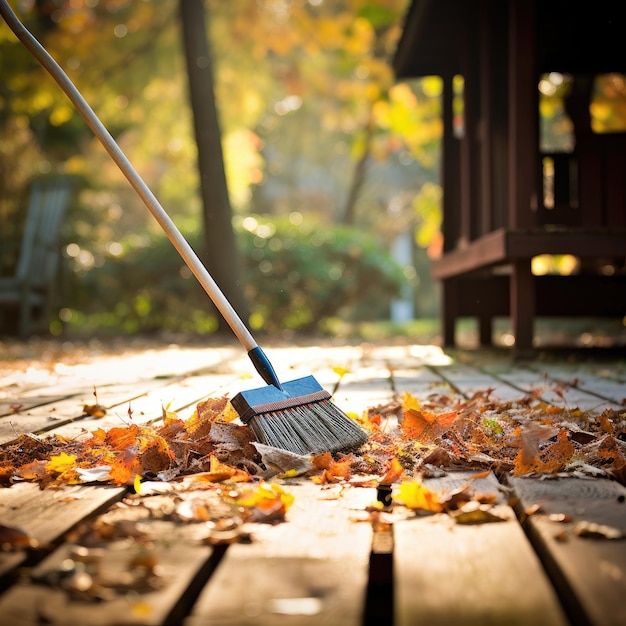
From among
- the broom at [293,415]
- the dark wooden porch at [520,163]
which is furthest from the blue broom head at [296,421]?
the dark wooden porch at [520,163]

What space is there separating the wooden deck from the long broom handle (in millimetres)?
772

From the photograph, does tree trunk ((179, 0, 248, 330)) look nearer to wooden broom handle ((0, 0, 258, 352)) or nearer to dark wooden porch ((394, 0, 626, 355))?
dark wooden porch ((394, 0, 626, 355))

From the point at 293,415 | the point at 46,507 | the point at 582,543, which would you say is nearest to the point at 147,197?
the point at 293,415

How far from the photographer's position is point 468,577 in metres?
1.09

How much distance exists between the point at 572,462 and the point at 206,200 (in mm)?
6951

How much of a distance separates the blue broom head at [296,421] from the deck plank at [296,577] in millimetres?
519

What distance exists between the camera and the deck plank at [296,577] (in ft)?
3.15

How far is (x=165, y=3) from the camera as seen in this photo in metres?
10.0

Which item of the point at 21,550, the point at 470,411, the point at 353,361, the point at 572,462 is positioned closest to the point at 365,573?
the point at 21,550

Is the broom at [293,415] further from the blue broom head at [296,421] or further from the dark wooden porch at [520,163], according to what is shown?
the dark wooden porch at [520,163]

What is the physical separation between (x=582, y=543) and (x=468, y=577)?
23 centimetres

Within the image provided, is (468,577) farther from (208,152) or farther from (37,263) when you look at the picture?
(37,263)

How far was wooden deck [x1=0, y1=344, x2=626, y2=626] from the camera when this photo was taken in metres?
0.97

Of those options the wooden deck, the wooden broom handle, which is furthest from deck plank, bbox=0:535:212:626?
the wooden broom handle
